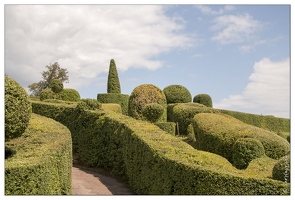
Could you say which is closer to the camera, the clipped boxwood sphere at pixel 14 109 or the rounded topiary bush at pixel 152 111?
the clipped boxwood sphere at pixel 14 109

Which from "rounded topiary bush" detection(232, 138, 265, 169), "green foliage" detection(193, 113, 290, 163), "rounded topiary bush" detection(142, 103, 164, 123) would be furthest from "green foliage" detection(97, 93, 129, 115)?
"rounded topiary bush" detection(232, 138, 265, 169)

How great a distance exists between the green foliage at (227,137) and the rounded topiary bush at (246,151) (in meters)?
1.28

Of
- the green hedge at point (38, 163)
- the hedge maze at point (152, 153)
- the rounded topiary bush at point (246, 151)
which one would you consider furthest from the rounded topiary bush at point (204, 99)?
the green hedge at point (38, 163)

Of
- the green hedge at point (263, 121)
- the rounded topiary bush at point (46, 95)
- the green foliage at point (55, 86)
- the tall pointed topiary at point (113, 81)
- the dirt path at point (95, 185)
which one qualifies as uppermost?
the tall pointed topiary at point (113, 81)

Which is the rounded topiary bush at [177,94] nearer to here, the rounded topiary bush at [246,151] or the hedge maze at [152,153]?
the hedge maze at [152,153]

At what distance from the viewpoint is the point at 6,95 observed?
842 cm

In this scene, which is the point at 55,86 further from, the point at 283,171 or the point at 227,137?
the point at 283,171

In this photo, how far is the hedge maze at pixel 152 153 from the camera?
6.82 m

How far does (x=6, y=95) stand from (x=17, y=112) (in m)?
0.56

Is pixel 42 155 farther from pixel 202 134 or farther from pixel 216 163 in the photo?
pixel 202 134

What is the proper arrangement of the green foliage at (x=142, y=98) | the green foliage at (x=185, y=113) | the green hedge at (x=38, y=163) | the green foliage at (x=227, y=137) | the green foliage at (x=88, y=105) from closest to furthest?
the green hedge at (x=38, y=163) < the green foliage at (x=227, y=137) < the green foliage at (x=88, y=105) < the green foliage at (x=185, y=113) < the green foliage at (x=142, y=98)

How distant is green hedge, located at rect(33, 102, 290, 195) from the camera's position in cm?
680

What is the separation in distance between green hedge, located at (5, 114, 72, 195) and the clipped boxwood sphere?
65 centimetres

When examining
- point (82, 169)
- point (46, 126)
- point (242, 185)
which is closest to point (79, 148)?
point (82, 169)
